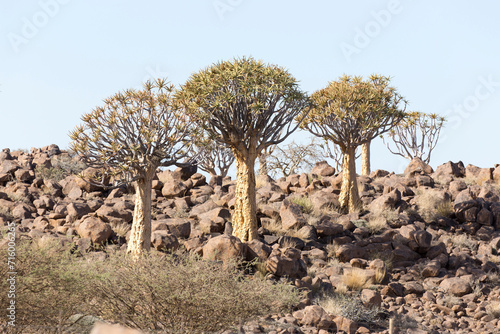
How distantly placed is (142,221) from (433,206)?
1155cm

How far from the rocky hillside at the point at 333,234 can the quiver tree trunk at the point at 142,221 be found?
32.9 inches

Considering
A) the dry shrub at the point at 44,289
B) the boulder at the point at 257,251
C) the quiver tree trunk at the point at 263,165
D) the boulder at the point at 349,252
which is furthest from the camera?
the quiver tree trunk at the point at 263,165

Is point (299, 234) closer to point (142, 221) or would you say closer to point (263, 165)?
point (142, 221)

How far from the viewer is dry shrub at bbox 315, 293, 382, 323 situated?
1195 centimetres

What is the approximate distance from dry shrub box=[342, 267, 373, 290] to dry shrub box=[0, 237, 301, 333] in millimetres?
4411

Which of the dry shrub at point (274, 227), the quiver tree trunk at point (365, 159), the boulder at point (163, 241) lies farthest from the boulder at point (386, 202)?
the boulder at point (163, 241)

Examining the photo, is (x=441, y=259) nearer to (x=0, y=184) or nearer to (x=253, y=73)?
(x=253, y=73)

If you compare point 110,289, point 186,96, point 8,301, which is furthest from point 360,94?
point 8,301

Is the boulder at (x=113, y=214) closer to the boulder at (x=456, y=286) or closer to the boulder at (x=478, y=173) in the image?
the boulder at (x=456, y=286)

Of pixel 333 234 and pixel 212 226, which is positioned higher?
pixel 212 226

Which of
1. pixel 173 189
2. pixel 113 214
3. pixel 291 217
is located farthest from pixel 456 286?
pixel 173 189

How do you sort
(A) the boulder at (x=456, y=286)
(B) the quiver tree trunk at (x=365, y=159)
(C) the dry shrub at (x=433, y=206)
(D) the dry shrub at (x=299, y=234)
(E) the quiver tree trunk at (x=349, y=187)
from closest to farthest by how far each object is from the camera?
(A) the boulder at (x=456, y=286) < (D) the dry shrub at (x=299, y=234) < (E) the quiver tree trunk at (x=349, y=187) < (C) the dry shrub at (x=433, y=206) < (B) the quiver tree trunk at (x=365, y=159)

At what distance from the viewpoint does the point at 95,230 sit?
15172 millimetres

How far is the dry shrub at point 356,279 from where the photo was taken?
13.7 metres
